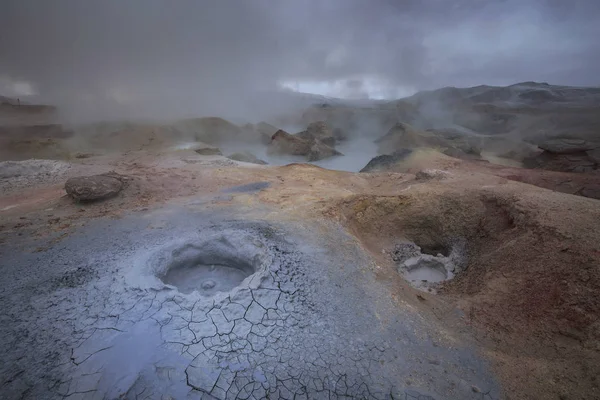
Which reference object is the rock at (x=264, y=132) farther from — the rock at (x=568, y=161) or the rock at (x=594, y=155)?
the rock at (x=594, y=155)

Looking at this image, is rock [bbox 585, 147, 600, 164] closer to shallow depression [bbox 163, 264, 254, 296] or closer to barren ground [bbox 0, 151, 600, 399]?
barren ground [bbox 0, 151, 600, 399]

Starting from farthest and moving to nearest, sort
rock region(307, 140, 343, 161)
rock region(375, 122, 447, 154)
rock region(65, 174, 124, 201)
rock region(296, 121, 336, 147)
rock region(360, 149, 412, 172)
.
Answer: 1. rock region(296, 121, 336, 147)
2. rock region(307, 140, 343, 161)
3. rock region(375, 122, 447, 154)
4. rock region(360, 149, 412, 172)
5. rock region(65, 174, 124, 201)

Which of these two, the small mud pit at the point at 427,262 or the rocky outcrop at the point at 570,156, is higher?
the rocky outcrop at the point at 570,156

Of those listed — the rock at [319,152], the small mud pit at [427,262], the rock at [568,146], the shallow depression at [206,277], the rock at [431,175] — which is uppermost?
the rock at [568,146]

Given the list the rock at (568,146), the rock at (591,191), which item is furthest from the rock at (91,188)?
the rock at (568,146)

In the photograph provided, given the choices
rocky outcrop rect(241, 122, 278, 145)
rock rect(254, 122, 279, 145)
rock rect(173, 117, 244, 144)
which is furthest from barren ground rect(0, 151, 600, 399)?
rock rect(254, 122, 279, 145)

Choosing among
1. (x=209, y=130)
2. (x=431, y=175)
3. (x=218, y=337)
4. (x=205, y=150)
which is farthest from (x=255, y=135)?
(x=218, y=337)

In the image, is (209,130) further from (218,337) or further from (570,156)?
(570,156)
